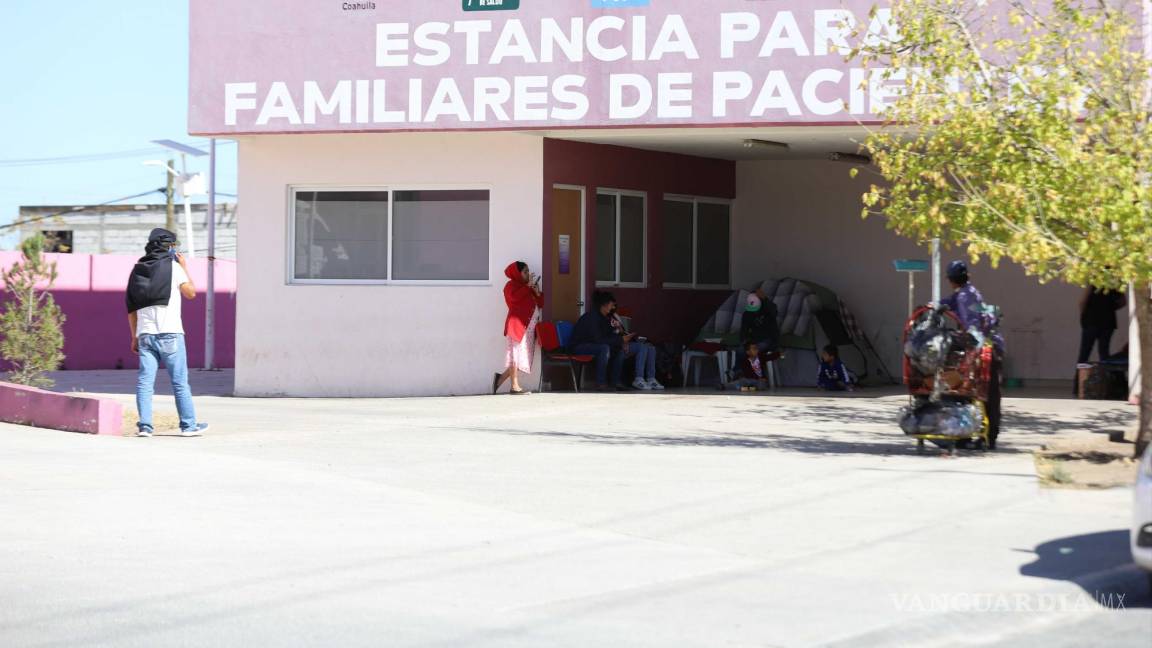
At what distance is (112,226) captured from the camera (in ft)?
211

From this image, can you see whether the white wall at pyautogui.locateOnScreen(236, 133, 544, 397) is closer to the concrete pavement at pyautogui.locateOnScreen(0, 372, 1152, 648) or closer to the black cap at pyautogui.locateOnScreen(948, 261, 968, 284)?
the concrete pavement at pyautogui.locateOnScreen(0, 372, 1152, 648)

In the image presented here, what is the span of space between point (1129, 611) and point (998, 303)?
15297 mm

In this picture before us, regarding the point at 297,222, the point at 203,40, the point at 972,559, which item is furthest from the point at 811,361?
the point at 972,559

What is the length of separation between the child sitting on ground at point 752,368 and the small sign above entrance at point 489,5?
572 centimetres

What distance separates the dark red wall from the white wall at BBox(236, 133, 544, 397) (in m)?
0.55

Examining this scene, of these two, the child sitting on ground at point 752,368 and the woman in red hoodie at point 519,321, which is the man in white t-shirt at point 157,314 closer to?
the woman in red hoodie at point 519,321

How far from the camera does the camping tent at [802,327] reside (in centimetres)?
2089

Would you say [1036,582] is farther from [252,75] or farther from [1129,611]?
[252,75]

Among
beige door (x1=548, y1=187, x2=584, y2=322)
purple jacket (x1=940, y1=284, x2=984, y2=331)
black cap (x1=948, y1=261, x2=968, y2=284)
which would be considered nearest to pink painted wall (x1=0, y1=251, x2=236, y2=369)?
beige door (x1=548, y1=187, x2=584, y2=322)

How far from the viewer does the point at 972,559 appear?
301 inches

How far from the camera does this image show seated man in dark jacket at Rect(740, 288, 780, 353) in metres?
20.1

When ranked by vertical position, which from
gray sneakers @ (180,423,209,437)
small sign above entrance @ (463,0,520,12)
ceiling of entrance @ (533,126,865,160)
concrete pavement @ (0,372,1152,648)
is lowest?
concrete pavement @ (0,372,1152,648)

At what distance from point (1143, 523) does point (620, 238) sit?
14.2 m

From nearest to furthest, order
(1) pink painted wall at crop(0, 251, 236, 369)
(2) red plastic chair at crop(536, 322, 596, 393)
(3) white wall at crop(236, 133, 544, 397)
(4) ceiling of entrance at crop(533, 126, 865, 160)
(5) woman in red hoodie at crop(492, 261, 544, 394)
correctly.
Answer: (4) ceiling of entrance at crop(533, 126, 865, 160) < (5) woman in red hoodie at crop(492, 261, 544, 394) < (2) red plastic chair at crop(536, 322, 596, 393) < (3) white wall at crop(236, 133, 544, 397) < (1) pink painted wall at crop(0, 251, 236, 369)
